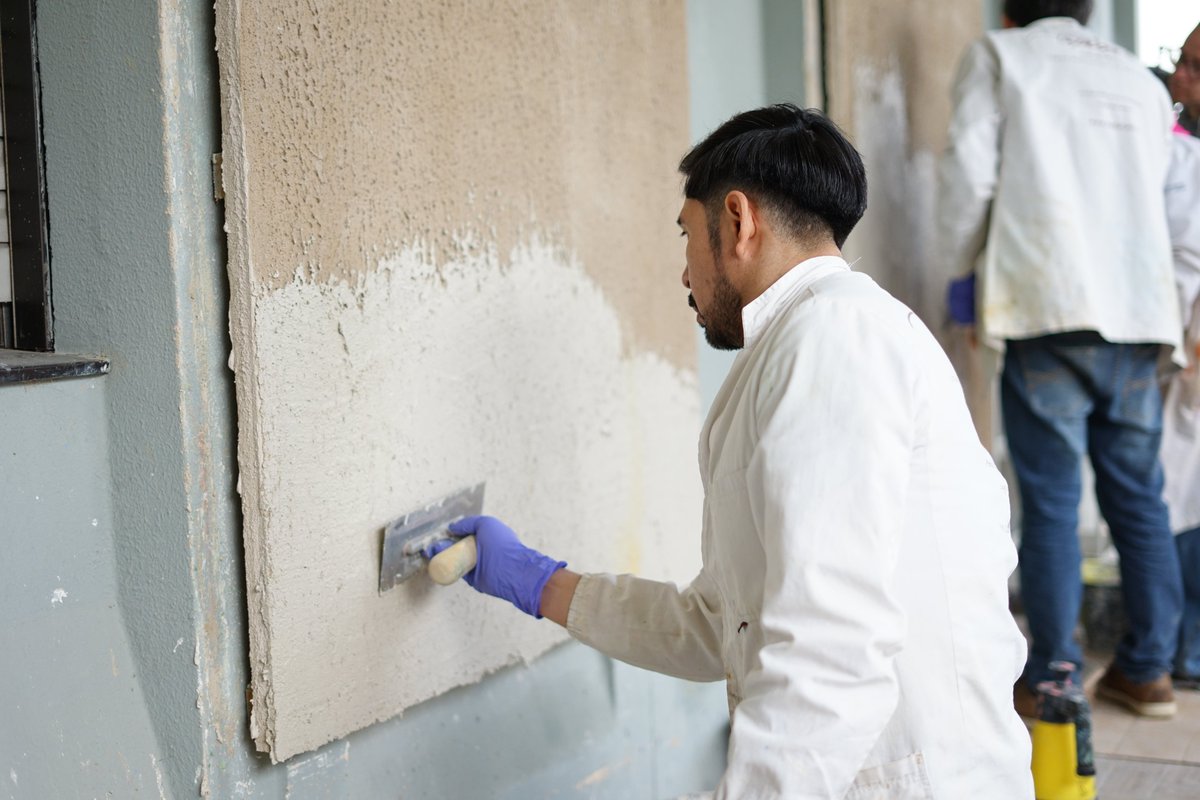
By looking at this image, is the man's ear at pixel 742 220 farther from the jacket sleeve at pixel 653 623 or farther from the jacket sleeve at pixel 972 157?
the jacket sleeve at pixel 972 157

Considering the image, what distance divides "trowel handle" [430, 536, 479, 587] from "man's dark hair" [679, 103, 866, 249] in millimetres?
592

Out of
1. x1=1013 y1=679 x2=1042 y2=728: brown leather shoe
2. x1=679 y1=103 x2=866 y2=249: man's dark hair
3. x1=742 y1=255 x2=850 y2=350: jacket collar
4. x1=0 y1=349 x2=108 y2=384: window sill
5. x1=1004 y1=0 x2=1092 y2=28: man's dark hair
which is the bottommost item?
x1=1013 y1=679 x2=1042 y2=728: brown leather shoe

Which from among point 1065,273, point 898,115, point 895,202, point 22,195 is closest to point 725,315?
point 22,195

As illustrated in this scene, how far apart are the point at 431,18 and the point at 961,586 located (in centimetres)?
112

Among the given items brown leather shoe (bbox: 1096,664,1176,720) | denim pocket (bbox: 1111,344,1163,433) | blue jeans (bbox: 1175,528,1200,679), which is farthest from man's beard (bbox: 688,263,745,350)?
blue jeans (bbox: 1175,528,1200,679)

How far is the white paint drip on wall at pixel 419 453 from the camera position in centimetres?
158

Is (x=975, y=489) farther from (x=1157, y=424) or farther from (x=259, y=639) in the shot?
(x=1157, y=424)

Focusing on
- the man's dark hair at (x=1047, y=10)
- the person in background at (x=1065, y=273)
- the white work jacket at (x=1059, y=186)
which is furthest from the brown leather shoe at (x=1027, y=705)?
the man's dark hair at (x=1047, y=10)

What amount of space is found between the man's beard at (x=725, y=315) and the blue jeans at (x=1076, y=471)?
1.74 meters

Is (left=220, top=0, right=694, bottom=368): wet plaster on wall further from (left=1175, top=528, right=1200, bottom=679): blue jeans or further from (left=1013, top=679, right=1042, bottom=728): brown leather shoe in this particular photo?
(left=1175, top=528, right=1200, bottom=679): blue jeans

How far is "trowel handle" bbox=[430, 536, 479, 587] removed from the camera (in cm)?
174

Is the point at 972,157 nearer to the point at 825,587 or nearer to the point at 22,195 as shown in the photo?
the point at 825,587

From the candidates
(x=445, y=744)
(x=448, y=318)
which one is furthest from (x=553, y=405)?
(x=445, y=744)

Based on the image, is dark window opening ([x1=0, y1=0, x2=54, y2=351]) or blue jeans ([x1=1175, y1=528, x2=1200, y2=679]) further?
blue jeans ([x1=1175, y1=528, x2=1200, y2=679])
